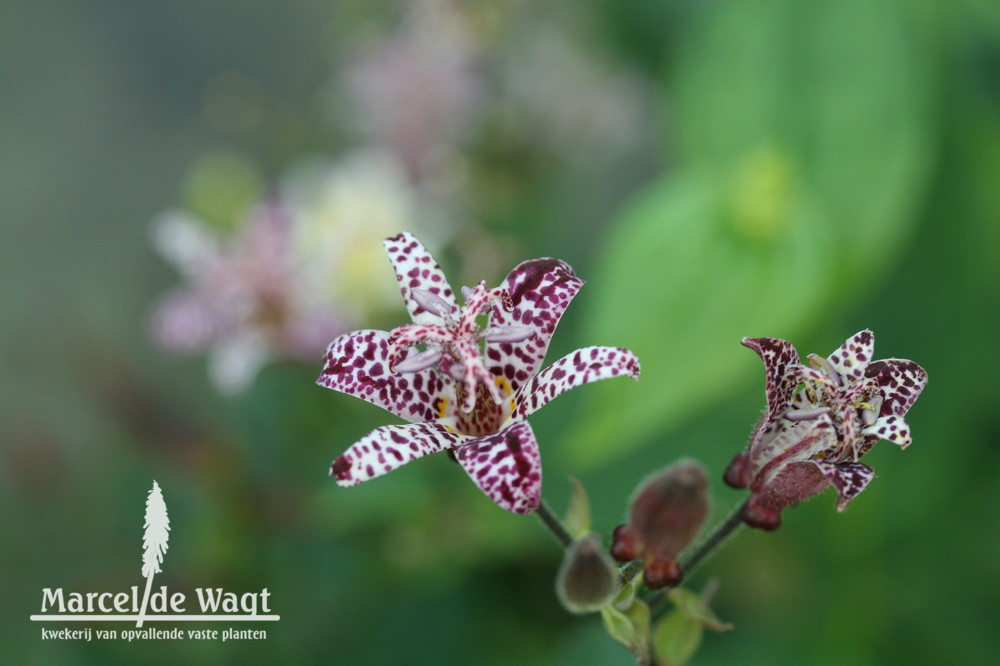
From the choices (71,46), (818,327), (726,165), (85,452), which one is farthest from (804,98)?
(71,46)

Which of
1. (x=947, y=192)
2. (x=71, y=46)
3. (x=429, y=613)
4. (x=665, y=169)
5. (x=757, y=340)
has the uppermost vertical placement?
(x=71, y=46)

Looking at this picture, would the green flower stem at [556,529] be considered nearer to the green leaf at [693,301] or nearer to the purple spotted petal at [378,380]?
the purple spotted petal at [378,380]

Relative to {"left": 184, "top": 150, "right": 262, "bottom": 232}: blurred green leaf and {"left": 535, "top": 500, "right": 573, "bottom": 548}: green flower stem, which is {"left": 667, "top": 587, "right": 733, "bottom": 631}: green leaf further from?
{"left": 184, "top": 150, "right": 262, "bottom": 232}: blurred green leaf

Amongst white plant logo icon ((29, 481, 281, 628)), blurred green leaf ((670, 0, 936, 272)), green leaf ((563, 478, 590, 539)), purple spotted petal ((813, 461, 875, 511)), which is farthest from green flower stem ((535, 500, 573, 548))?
blurred green leaf ((670, 0, 936, 272))

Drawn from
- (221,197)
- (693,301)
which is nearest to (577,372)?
(693,301)

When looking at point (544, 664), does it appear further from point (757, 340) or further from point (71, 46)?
point (71, 46)
